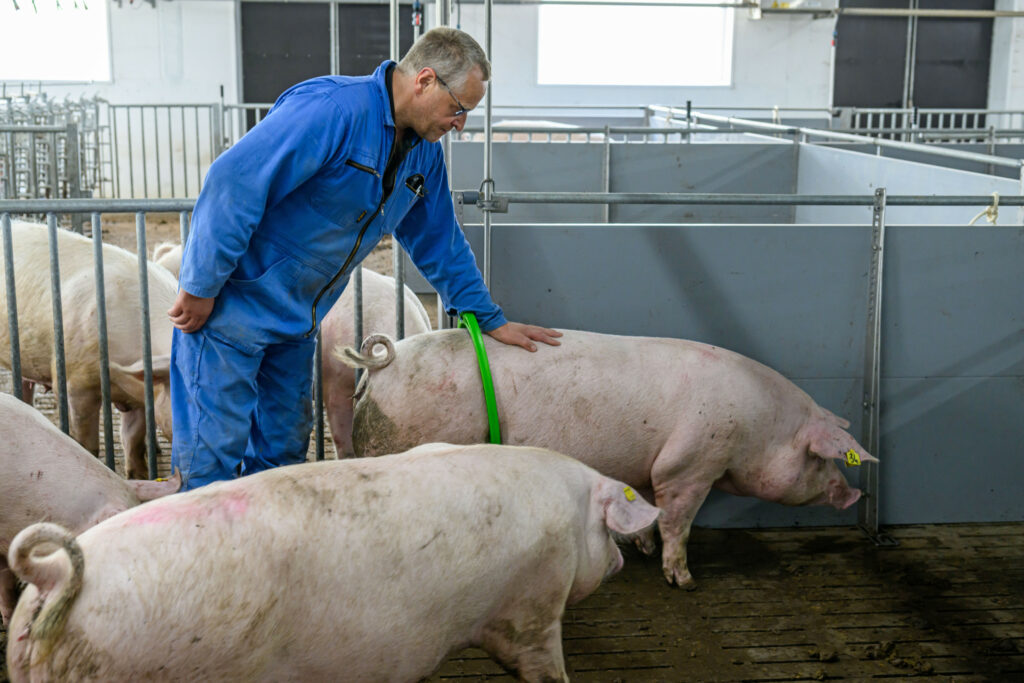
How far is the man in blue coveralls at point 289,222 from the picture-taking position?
9.25 feet

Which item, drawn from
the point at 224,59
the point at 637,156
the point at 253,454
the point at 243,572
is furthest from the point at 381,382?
the point at 224,59

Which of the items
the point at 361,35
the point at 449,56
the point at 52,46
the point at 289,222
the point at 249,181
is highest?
the point at 361,35

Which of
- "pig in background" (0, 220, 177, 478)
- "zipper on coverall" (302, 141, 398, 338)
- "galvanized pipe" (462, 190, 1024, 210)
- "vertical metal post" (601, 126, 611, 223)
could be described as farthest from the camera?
"vertical metal post" (601, 126, 611, 223)

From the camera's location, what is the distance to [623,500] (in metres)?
2.72

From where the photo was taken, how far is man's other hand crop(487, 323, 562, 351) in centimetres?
362

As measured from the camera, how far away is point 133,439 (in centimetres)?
457

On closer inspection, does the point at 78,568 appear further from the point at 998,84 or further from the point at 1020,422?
the point at 998,84

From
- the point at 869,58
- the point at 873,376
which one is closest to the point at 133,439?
the point at 873,376

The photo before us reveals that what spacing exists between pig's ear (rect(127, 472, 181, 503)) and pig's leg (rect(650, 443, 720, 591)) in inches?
67.1

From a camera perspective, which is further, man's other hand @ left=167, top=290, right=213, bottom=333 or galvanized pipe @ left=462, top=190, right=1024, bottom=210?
galvanized pipe @ left=462, top=190, right=1024, bottom=210

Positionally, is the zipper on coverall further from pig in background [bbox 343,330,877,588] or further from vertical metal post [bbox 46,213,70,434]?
vertical metal post [bbox 46,213,70,434]

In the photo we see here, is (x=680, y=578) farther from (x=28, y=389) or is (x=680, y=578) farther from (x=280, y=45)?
(x=280, y=45)

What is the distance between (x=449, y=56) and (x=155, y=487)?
4.85ft

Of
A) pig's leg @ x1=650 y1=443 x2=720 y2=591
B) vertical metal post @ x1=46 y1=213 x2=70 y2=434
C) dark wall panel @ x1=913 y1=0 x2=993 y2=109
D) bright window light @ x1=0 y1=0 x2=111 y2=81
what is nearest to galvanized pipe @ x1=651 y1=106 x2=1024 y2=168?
pig's leg @ x1=650 y1=443 x2=720 y2=591
